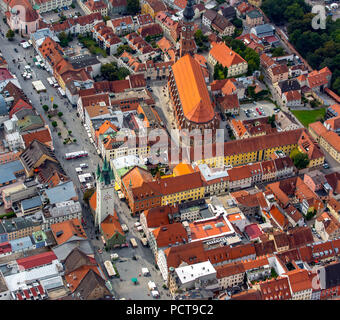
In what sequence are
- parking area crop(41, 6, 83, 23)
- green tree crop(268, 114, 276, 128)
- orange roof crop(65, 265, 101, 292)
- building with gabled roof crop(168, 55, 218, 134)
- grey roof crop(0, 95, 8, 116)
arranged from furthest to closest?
parking area crop(41, 6, 83, 23)
green tree crop(268, 114, 276, 128)
grey roof crop(0, 95, 8, 116)
building with gabled roof crop(168, 55, 218, 134)
orange roof crop(65, 265, 101, 292)

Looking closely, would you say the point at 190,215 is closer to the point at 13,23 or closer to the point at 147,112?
the point at 147,112

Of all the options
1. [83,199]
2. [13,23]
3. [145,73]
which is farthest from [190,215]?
[13,23]

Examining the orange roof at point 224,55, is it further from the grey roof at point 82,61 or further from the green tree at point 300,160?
the green tree at point 300,160

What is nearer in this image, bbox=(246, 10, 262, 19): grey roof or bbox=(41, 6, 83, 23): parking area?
bbox=(41, 6, 83, 23): parking area

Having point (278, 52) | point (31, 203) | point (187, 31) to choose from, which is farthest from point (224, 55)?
point (31, 203)

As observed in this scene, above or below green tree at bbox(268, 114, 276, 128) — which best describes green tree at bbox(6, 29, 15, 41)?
above

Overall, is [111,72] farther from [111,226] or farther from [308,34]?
[308,34]

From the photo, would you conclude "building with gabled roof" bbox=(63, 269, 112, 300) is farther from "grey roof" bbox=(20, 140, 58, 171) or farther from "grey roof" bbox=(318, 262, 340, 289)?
"grey roof" bbox=(20, 140, 58, 171)

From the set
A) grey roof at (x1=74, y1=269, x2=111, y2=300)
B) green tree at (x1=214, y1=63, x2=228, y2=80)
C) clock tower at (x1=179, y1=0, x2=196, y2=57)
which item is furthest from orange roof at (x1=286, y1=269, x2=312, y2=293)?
clock tower at (x1=179, y1=0, x2=196, y2=57)
